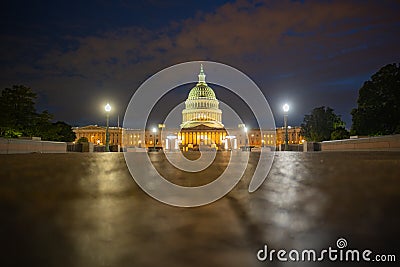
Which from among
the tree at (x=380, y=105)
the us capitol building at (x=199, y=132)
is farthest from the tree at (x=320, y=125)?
the us capitol building at (x=199, y=132)

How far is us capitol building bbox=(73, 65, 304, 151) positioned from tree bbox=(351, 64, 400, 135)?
47280mm

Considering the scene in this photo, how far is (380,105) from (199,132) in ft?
232

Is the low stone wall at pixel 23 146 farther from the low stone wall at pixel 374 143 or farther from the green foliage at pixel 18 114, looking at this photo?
the green foliage at pixel 18 114

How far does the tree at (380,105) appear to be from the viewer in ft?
120

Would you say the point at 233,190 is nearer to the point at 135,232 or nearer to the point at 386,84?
the point at 135,232

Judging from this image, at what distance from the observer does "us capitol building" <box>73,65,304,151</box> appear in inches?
4023

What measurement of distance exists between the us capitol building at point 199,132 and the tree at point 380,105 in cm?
4728

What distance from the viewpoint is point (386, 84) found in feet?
125

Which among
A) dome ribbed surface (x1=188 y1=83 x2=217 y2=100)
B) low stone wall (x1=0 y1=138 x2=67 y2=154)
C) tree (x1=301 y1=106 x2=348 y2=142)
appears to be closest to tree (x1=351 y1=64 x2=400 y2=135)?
tree (x1=301 y1=106 x2=348 y2=142)

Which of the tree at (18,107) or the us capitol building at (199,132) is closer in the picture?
the tree at (18,107)

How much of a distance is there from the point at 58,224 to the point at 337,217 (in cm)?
83

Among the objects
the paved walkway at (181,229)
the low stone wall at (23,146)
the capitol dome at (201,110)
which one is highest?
the capitol dome at (201,110)

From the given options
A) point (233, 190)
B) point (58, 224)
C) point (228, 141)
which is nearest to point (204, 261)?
point (58, 224)

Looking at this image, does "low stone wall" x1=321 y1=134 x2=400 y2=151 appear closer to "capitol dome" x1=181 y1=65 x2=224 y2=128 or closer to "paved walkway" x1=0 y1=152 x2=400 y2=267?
"paved walkway" x1=0 y1=152 x2=400 y2=267
